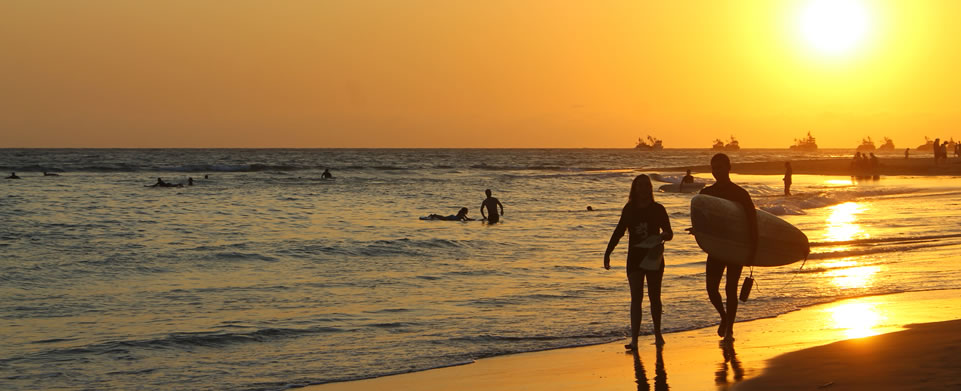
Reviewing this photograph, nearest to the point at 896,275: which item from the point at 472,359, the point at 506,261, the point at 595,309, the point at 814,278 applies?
the point at 814,278

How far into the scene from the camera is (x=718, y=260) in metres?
8.98

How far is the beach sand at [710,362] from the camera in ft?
24.0

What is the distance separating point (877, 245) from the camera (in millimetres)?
19562

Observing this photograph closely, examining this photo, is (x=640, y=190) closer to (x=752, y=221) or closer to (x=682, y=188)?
(x=752, y=221)

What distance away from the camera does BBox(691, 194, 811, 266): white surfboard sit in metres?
8.77

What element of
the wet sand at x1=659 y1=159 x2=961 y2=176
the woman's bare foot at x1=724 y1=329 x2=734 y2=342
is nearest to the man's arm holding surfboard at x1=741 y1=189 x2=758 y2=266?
the woman's bare foot at x1=724 y1=329 x2=734 y2=342

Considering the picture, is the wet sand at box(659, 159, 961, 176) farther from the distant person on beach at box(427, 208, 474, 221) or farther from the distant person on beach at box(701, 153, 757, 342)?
the distant person on beach at box(701, 153, 757, 342)

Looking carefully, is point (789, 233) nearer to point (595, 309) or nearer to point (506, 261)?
point (595, 309)

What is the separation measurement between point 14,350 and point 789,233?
7860 mm

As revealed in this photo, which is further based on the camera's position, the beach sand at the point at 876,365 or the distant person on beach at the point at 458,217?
the distant person on beach at the point at 458,217

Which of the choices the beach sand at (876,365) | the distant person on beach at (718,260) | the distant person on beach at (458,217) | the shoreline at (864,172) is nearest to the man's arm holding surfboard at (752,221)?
the distant person on beach at (718,260)

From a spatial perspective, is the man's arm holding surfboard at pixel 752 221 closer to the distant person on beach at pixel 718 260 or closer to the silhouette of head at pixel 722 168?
the distant person on beach at pixel 718 260

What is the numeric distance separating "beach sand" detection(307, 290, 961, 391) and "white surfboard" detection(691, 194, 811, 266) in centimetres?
85

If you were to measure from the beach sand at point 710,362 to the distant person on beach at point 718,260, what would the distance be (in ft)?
0.96
